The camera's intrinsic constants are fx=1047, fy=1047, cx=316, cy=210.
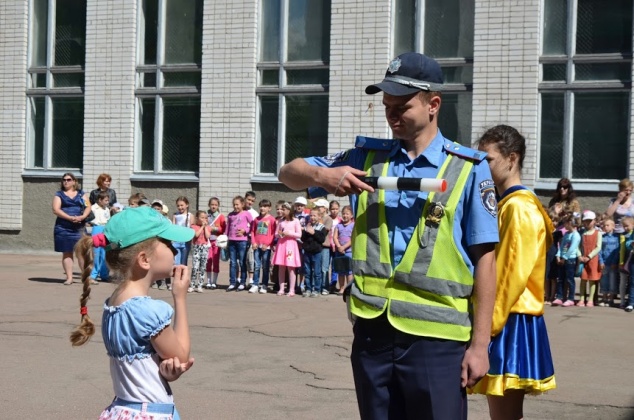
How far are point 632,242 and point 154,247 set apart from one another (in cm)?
1203

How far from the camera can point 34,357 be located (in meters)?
9.80

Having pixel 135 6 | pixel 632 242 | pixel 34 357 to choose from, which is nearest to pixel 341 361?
pixel 34 357

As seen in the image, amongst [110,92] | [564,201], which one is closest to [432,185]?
[564,201]

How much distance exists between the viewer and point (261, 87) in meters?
21.6

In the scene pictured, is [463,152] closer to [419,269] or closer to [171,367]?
[419,269]

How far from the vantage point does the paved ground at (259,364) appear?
774 centimetres

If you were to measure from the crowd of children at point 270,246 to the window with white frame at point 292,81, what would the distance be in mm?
3390

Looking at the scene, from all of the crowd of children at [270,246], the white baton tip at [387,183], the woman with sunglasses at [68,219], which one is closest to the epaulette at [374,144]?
the white baton tip at [387,183]

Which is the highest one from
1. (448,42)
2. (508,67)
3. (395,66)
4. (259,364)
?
(448,42)

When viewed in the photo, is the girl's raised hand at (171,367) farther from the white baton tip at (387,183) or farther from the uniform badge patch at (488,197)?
the uniform badge patch at (488,197)

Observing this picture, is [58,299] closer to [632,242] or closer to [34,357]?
[34,357]

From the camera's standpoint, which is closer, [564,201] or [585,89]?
[564,201]

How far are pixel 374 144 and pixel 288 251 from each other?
41.7ft

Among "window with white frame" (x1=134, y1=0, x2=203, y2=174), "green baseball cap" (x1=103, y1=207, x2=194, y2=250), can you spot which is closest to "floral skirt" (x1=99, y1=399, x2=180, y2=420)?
"green baseball cap" (x1=103, y1=207, x2=194, y2=250)
